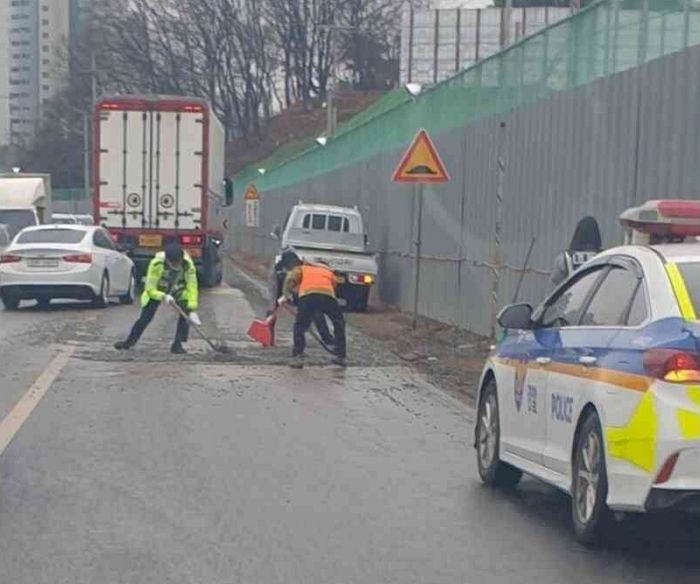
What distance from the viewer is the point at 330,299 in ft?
64.5

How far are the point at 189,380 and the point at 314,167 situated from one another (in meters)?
35.3

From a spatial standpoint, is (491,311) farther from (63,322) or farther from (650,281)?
(650,281)

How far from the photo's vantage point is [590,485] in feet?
29.1

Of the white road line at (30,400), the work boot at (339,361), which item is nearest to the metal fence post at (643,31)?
the work boot at (339,361)

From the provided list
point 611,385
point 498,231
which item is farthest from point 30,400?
point 498,231

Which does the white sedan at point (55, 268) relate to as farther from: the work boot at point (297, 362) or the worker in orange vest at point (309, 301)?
the work boot at point (297, 362)

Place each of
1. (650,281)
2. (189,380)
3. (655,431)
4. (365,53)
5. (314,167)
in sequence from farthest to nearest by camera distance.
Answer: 1. (365,53)
2. (314,167)
3. (189,380)
4. (650,281)
5. (655,431)

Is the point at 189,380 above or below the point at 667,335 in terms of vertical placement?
below

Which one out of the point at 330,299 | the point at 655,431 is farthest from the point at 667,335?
the point at 330,299

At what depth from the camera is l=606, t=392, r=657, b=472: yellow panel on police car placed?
26.6 feet

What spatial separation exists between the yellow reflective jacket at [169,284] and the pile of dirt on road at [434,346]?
278 cm

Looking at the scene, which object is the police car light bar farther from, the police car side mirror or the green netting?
the green netting

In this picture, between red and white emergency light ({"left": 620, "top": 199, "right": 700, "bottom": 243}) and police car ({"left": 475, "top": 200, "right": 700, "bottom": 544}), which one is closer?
police car ({"left": 475, "top": 200, "right": 700, "bottom": 544})

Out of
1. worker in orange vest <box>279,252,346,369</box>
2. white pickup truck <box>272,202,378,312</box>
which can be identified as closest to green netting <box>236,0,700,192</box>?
white pickup truck <box>272,202,378,312</box>
